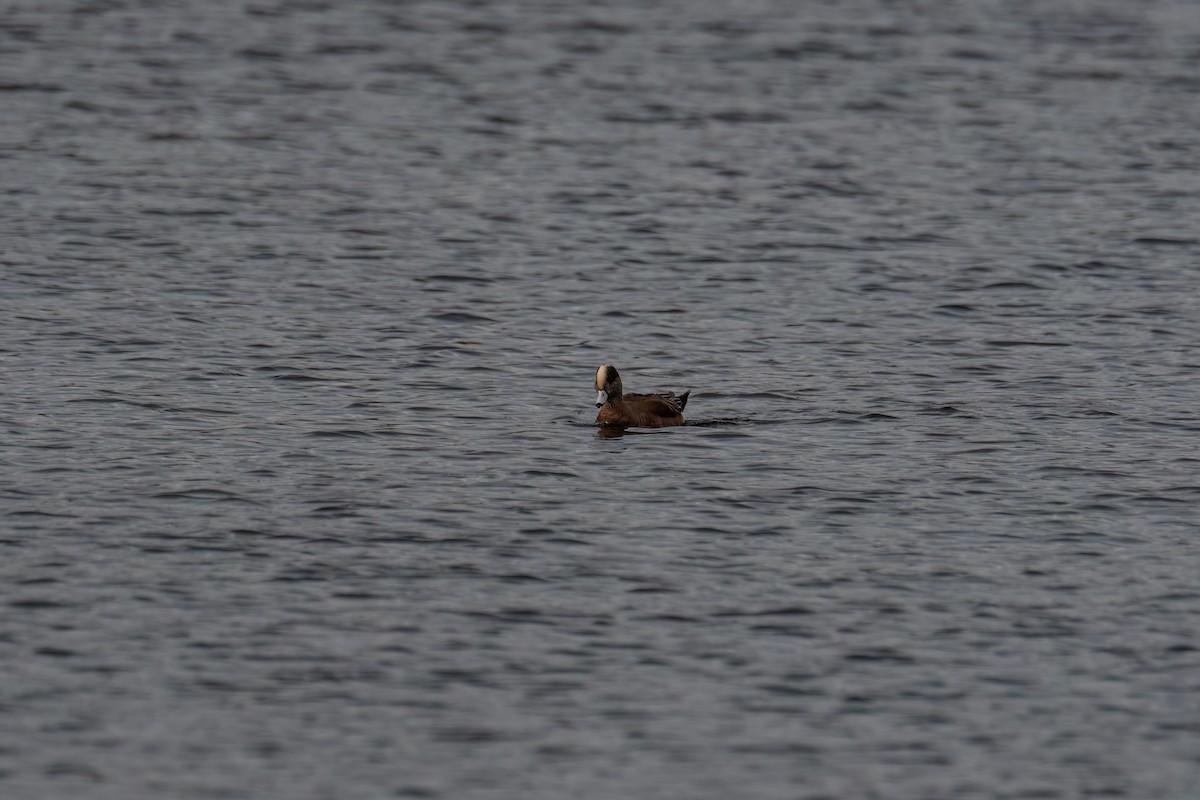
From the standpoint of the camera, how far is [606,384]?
22000 millimetres

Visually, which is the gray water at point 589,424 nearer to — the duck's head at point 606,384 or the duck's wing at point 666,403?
the duck's wing at point 666,403

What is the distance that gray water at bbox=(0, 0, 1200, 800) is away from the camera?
14141 mm

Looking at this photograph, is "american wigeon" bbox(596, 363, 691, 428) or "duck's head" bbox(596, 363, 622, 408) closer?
"duck's head" bbox(596, 363, 622, 408)

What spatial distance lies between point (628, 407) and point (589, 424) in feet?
1.84

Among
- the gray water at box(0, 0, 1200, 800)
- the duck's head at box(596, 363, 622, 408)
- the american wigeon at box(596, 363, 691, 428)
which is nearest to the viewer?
the gray water at box(0, 0, 1200, 800)

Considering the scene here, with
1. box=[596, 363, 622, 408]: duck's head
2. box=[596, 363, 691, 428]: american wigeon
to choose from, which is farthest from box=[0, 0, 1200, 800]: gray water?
box=[596, 363, 622, 408]: duck's head

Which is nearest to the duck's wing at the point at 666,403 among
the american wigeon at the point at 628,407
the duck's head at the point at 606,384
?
the american wigeon at the point at 628,407

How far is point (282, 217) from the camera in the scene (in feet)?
105

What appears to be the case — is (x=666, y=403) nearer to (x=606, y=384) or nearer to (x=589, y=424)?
(x=606, y=384)

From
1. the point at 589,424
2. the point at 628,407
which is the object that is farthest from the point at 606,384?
the point at 589,424

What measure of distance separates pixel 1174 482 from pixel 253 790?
10.9 metres

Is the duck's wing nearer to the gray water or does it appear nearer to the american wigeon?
the american wigeon

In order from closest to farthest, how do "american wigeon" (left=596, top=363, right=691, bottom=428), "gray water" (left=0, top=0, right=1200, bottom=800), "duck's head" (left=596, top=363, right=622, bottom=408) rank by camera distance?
"gray water" (left=0, top=0, right=1200, bottom=800) < "duck's head" (left=596, top=363, right=622, bottom=408) < "american wigeon" (left=596, top=363, right=691, bottom=428)

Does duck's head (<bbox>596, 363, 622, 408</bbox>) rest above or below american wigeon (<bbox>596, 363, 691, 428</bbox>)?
above
